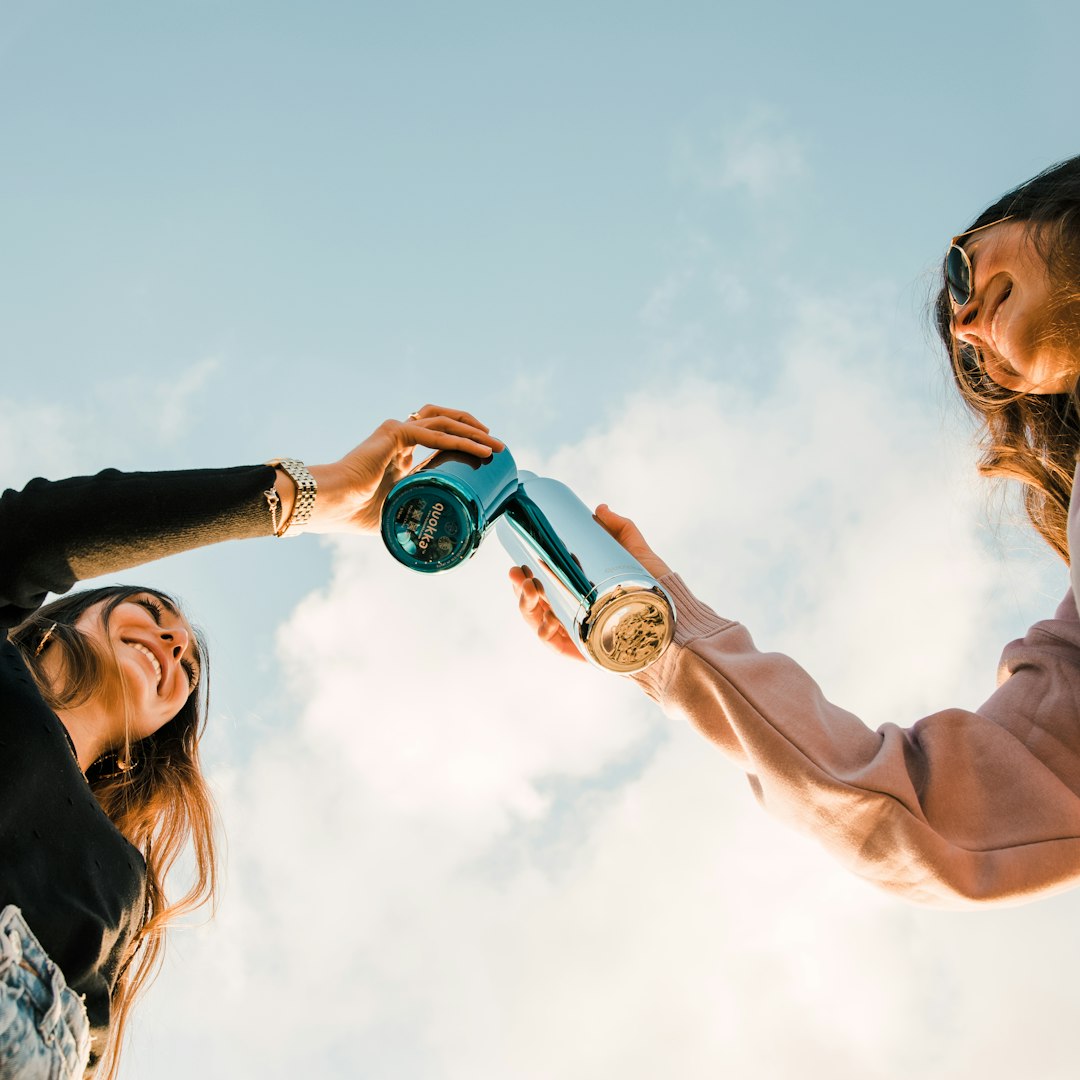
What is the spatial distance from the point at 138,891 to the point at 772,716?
1.20m

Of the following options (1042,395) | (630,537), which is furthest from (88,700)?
(1042,395)

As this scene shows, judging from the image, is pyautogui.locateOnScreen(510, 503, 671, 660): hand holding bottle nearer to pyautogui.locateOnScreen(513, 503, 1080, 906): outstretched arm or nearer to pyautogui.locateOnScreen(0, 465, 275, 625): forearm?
pyautogui.locateOnScreen(513, 503, 1080, 906): outstretched arm

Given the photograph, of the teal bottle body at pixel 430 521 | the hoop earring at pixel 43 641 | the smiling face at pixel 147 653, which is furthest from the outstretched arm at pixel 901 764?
the hoop earring at pixel 43 641

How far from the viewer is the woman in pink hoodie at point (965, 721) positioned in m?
1.75

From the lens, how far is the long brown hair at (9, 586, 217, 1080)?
2.08 meters

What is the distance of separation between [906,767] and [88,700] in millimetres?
1656

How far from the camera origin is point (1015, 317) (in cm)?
194

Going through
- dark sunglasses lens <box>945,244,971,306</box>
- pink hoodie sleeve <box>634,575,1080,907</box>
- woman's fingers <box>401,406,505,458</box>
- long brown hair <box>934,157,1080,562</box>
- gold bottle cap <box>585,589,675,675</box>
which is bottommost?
pink hoodie sleeve <box>634,575,1080,907</box>

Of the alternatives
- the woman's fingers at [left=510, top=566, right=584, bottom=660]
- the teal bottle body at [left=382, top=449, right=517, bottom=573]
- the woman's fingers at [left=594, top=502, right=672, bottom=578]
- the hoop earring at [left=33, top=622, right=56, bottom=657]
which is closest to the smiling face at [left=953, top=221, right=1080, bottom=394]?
the woman's fingers at [left=594, top=502, right=672, bottom=578]

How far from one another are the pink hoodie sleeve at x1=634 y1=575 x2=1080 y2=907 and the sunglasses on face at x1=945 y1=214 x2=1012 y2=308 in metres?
0.75

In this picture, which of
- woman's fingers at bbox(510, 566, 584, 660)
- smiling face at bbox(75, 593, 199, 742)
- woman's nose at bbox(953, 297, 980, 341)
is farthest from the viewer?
smiling face at bbox(75, 593, 199, 742)

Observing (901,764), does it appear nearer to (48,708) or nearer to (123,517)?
(123,517)

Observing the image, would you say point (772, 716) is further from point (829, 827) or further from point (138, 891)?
point (138, 891)

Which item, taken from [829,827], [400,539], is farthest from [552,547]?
[829,827]
